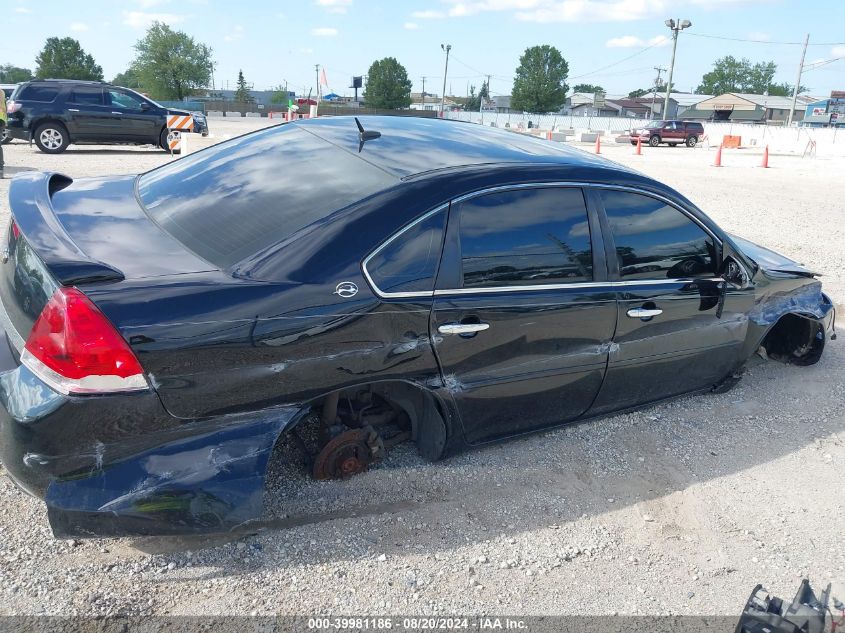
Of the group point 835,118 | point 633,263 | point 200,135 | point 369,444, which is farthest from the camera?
point 835,118

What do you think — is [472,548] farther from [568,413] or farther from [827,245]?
[827,245]

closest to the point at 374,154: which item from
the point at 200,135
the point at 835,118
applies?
the point at 200,135

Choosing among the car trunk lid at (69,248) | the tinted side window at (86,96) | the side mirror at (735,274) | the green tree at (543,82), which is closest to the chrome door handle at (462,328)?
the car trunk lid at (69,248)

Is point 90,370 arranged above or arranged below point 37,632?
above

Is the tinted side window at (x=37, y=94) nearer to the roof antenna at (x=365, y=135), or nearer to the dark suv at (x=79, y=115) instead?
the dark suv at (x=79, y=115)

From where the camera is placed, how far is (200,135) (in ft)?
70.1

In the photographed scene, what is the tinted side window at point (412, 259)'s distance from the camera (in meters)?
2.71

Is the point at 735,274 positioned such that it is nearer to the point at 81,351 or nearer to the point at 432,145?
the point at 432,145

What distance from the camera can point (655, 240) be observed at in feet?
11.6

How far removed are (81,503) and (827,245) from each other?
9.91 m

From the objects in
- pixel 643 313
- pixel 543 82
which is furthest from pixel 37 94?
pixel 543 82

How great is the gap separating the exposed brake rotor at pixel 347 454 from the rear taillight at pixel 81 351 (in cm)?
100

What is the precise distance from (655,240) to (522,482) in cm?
144

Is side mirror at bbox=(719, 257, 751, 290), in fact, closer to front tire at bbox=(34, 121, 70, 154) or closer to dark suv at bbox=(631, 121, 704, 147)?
front tire at bbox=(34, 121, 70, 154)
